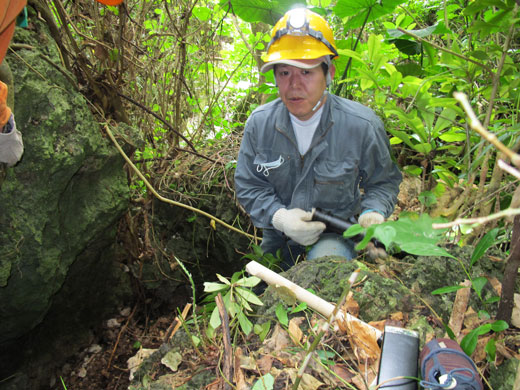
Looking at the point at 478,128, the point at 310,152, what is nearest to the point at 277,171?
the point at 310,152

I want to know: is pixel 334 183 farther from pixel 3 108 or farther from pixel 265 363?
pixel 3 108

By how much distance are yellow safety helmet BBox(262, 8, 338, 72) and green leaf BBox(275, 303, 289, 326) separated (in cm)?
150

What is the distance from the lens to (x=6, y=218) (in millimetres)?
2625

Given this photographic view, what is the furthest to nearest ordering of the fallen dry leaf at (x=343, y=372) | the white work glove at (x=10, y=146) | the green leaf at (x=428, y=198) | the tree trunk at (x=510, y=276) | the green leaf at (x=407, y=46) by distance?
1. the green leaf at (x=407, y=46)
2. the white work glove at (x=10, y=146)
3. the green leaf at (x=428, y=198)
4. the fallen dry leaf at (x=343, y=372)
5. the tree trunk at (x=510, y=276)

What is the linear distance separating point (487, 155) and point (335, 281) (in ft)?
3.02

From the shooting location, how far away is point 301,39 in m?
2.33

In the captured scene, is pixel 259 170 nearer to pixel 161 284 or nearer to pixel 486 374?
pixel 486 374

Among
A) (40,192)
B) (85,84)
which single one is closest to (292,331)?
(40,192)

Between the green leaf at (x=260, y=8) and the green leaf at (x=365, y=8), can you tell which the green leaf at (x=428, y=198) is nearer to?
the green leaf at (x=365, y=8)

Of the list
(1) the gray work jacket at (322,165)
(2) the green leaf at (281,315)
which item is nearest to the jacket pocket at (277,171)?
(1) the gray work jacket at (322,165)

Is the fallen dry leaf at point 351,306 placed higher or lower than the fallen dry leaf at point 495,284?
higher

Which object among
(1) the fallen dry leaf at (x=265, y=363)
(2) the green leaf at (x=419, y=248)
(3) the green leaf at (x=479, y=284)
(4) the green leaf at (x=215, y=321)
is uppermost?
(2) the green leaf at (x=419, y=248)

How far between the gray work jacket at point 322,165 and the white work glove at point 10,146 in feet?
4.76

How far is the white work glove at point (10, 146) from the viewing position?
2.11 m
